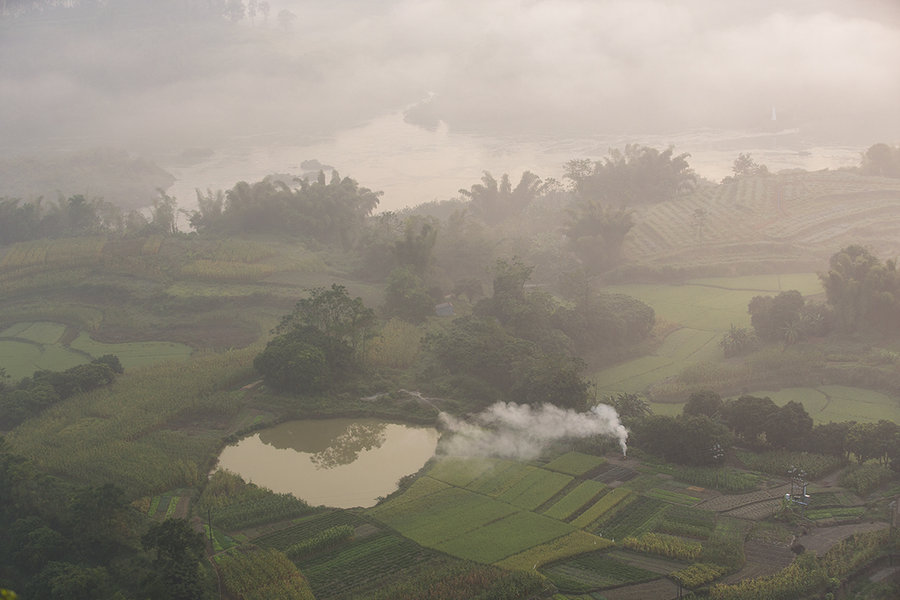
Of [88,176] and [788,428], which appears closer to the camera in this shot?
[788,428]

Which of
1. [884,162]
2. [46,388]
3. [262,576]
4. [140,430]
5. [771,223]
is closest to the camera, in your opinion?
[262,576]

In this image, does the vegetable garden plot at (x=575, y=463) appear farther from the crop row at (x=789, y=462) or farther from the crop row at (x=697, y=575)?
the crop row at (x=697, y=575)

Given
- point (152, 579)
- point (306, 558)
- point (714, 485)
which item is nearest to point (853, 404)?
point (714, 485)

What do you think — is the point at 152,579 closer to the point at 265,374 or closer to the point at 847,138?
the point at 265,374

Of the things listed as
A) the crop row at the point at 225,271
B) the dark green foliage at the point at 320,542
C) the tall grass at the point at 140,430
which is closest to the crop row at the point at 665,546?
the dark green foliage at the point at 320,542

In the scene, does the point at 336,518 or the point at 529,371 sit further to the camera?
the point at 529,371

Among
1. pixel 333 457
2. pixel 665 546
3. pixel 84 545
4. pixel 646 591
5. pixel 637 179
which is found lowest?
pixel 646 591

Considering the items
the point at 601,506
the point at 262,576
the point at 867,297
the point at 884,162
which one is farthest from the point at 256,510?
the point at 884,162

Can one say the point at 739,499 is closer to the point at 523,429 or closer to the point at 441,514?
the point at 523,429
